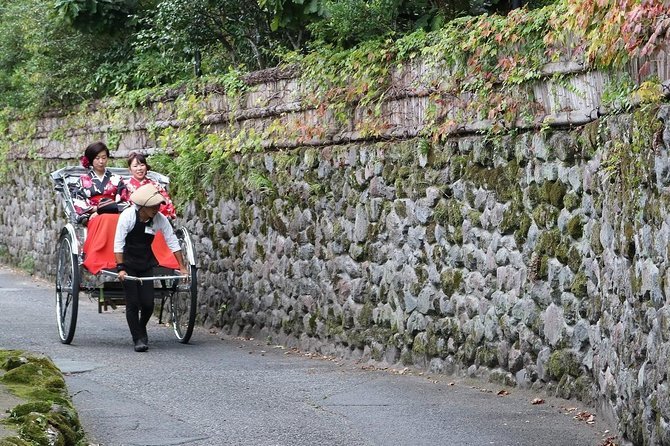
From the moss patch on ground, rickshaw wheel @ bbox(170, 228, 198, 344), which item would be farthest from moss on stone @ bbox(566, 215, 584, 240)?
rickshaw wheel @ bbox(170, 228, 198, 344)

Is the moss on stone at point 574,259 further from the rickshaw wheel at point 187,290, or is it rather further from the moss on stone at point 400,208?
the rickshaw wheel at point 187,290

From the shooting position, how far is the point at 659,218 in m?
6.84

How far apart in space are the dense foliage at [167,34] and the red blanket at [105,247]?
2644mm

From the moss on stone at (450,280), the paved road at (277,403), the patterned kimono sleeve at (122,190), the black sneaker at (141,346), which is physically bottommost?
the paved road at (277,403)

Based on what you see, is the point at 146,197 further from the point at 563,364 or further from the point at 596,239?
the point at 596,239

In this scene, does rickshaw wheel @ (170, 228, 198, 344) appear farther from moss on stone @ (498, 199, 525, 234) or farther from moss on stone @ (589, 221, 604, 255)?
moss on stone @ (589, 221, 604, 255)

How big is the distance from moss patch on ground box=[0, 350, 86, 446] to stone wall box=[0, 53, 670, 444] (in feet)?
10.7

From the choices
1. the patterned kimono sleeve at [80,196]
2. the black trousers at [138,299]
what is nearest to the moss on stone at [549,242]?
the black trousers at [138,299]

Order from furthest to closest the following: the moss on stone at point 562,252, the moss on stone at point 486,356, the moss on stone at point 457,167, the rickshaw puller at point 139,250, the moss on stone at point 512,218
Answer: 1. the rickshaw puller at point 139,250
2. the moss on stone at point 457,167
3. the moss on stone at point 486,356
4. the moss on stone at point 512,218
5. the moss on stone at point 562,252

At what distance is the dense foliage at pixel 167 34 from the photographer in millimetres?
13758

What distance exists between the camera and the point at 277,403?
9.76 m

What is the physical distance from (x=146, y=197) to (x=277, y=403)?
4.13 meters

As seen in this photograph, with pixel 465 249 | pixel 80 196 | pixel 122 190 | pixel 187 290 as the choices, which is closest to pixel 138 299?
pixel 187 290

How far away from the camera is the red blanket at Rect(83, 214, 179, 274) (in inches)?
537
